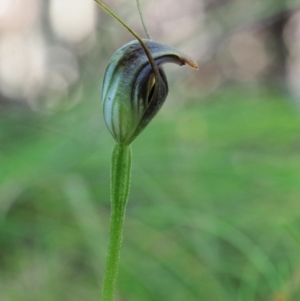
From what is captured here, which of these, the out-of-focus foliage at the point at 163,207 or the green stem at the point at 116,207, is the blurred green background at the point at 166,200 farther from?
the green stem at the point at 116,207

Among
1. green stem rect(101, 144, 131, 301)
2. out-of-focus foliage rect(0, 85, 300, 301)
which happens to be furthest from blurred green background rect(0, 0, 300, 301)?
green stem rect(101, 144, 131, 301)

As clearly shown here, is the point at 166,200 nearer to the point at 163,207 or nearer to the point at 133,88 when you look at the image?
the point at 163,207

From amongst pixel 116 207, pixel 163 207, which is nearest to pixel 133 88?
pixel 116 207

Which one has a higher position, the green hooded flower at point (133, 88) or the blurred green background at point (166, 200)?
the blurred green background at point (166, 200)

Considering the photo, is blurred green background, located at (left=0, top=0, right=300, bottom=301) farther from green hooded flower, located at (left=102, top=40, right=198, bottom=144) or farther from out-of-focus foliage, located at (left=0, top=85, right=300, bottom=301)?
green hooded flower, located at (left=102, top=40, right=198, bottom=144)

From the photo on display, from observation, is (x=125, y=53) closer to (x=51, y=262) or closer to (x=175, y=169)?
(x=51, y=262)

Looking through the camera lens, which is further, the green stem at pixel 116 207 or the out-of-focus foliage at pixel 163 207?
the out-of-focus foliage at pixel 163 207

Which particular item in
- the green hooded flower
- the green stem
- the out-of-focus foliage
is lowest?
the green stem

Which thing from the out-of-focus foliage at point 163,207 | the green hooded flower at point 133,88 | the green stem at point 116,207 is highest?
the out-of-focus foliage at point 163,207

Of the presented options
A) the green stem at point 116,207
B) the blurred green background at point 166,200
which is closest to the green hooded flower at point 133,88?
the green stem at point 116,207
